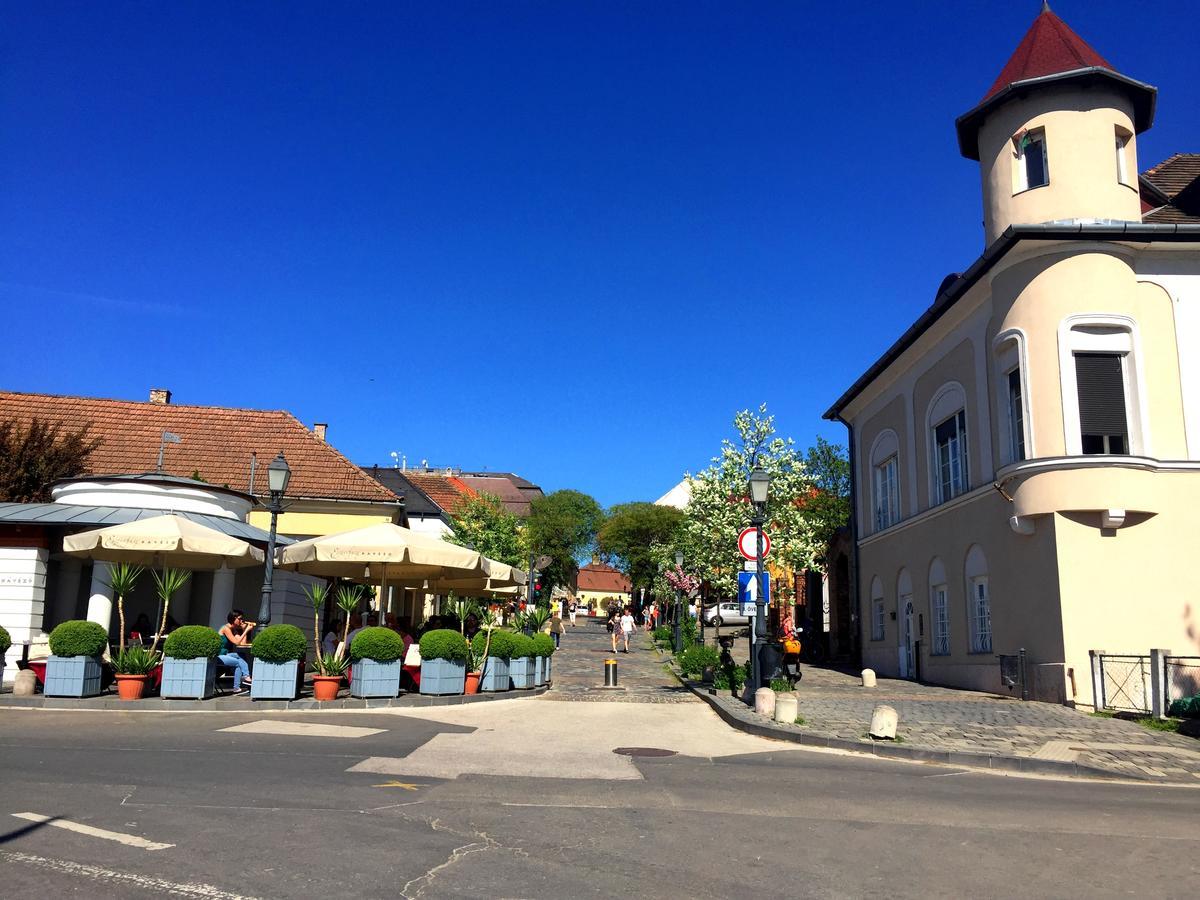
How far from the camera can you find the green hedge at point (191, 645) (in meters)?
14.9

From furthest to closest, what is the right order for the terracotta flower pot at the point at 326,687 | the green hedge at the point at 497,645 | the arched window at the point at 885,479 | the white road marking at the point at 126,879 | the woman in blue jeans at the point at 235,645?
the arched window at the point at 885,479, the green hedge at the point at 497,645, the woman in blue jeans at the point at 235,645, the terracotta flower pot at the point at 326,687, the white road marking at the point at 126,879

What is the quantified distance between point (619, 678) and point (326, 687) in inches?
424

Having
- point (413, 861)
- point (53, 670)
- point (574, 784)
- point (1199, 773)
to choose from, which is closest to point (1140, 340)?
point (1199, 773)

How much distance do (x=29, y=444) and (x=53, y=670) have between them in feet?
56.2

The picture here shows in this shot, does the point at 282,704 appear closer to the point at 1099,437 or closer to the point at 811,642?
the point at 1099,437

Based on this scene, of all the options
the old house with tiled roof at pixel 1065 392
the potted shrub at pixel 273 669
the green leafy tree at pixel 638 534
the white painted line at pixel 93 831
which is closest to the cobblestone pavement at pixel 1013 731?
the old house with tiled roof at pixel 1065 392

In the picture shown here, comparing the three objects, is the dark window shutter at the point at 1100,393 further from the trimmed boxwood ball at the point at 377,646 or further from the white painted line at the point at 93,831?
the white painted line at the point at 93,831

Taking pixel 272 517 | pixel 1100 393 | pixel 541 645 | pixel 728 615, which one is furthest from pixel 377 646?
pixel 728 615

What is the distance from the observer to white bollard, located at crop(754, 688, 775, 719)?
591 inches

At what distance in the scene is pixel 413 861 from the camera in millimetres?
5785

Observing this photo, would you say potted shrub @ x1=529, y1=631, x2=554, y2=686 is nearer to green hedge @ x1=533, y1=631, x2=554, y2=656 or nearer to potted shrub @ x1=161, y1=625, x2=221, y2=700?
green hedge @ x1=533, y1=631, x2=554, y2=656

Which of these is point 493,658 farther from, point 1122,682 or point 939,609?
point 939,609

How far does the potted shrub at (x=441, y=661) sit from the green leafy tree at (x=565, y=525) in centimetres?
6648

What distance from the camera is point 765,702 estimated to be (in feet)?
49.5
